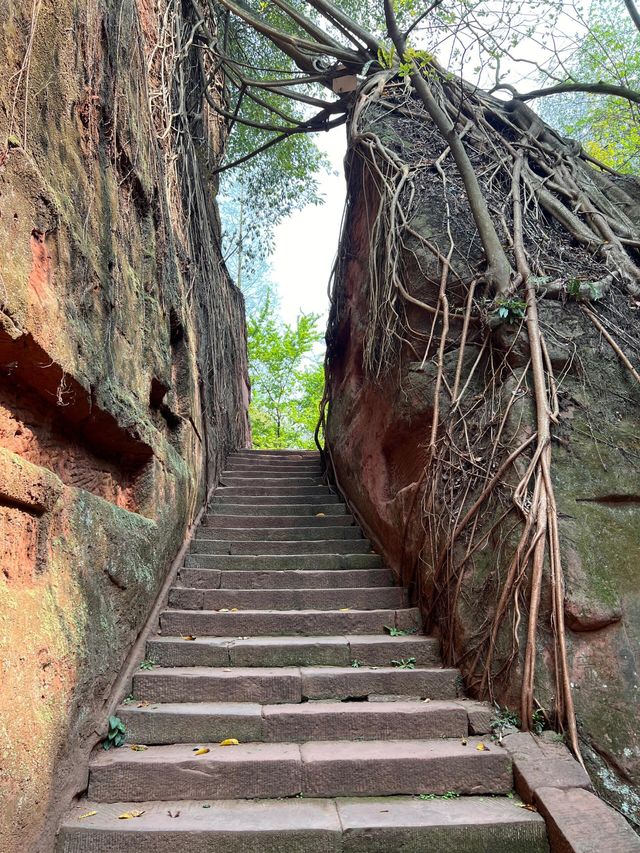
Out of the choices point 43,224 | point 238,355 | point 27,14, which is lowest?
point 43,224

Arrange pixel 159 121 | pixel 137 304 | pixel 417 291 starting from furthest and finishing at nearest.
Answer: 1. pixel 159 121
2. pixel 417 291
3. pixel 137 304

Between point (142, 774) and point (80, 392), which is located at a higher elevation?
point (80, 392)

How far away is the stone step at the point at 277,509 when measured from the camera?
4.73 m

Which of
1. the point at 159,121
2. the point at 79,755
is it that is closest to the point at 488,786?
the point at 79,755

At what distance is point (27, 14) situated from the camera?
1.83 m

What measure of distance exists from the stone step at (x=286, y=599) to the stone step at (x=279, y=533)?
0.91 m

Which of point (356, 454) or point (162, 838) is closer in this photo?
point (162, 838)

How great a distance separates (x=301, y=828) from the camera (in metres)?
1.81

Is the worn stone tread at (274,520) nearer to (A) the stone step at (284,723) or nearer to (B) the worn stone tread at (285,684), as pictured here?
(B) the worn stone tread at (285,684)

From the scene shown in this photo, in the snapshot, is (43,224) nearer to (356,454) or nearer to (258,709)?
(258,709)

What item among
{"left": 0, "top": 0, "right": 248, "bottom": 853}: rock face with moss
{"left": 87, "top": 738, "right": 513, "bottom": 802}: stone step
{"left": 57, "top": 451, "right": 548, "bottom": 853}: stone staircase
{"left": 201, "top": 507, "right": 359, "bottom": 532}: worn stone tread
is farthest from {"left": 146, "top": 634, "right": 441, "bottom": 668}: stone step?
{"left": 201, "top": 507, "right": 359, "bottom": 532}: worn stone tread

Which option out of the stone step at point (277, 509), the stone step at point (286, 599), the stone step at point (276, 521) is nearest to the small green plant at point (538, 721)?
the stone step at point (286, 599)

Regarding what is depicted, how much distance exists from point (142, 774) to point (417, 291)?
3022 mm

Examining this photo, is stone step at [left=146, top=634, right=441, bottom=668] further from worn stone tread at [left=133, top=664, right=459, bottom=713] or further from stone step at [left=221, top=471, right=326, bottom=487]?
stone step at [left=221, top=471, right=326, bottom=487]
